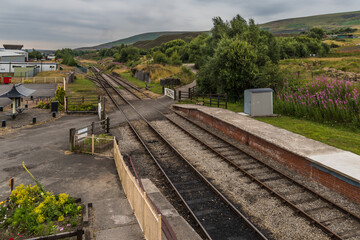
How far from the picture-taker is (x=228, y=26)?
37.5 meters

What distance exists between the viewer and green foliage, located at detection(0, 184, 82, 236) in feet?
22.0

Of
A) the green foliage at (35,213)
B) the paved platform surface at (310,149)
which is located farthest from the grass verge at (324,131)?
the green foliage at (35,213)

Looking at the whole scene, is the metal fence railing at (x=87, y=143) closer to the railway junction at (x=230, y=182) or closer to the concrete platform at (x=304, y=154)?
the railway junction at (x=230, y=182)

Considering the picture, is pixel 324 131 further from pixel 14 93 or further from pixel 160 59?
pixel 160 59

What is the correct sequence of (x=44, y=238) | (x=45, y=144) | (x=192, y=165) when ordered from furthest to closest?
(x=45, y=144) < (x=192, y=165) < (x=44, y=238)

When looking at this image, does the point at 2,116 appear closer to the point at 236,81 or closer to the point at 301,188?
the point at 236,81

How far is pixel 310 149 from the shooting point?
1196cm

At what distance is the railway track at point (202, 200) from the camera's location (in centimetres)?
754

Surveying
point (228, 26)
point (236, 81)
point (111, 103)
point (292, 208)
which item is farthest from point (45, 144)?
point (228, 26)

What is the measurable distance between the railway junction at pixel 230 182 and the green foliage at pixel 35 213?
844 millimetres

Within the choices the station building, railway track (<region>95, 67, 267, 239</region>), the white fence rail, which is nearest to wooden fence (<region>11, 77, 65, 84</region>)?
the white fence rail

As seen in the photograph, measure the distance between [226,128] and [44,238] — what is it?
13.5 metres

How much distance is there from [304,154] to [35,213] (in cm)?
984

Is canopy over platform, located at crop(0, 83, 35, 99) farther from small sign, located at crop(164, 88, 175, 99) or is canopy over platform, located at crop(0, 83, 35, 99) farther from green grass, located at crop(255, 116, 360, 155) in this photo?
green grass, located at crop(255, 116, 360, 155)
